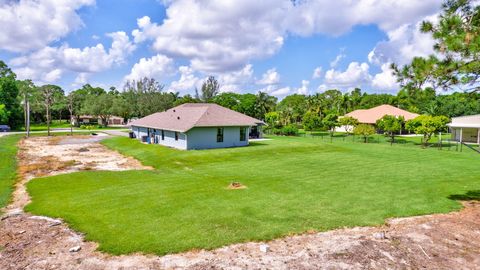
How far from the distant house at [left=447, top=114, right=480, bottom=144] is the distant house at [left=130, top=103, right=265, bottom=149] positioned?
95.2ft

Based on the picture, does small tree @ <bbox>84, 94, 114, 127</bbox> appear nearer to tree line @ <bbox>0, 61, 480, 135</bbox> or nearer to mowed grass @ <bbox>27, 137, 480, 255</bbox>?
tree line @ <bbox>0, 61, 480, 135</bbox>

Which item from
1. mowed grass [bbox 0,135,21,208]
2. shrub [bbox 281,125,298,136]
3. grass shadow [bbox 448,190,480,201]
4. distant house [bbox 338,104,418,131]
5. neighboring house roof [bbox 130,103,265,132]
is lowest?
mowed grass [bbox 0,135,21,208]

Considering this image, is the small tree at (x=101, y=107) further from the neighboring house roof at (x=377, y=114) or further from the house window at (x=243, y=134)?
the neighboring house roof at (x=377, y=114)

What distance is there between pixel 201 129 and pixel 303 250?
23.5 metres

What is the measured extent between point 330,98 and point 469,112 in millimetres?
34014

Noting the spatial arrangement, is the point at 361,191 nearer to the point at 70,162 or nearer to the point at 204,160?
the point at 204,160

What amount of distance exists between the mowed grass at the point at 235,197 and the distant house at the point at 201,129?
5171 millimetres

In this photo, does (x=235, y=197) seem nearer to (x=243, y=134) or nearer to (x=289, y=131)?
(x=243, y=134)

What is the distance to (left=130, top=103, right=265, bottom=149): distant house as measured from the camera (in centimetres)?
3089

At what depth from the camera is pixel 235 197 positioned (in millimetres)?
14242

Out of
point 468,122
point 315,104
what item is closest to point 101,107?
point 315,104

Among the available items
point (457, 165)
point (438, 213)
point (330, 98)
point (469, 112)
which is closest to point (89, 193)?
point (438, 213)

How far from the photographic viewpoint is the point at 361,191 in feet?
50.9

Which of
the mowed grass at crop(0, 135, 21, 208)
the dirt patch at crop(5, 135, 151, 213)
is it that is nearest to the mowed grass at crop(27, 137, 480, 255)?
the mowed grass at crop(0, 135, 21, 208)
